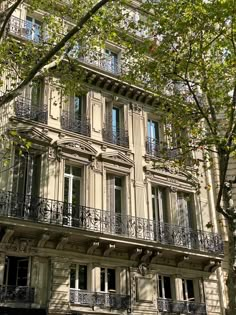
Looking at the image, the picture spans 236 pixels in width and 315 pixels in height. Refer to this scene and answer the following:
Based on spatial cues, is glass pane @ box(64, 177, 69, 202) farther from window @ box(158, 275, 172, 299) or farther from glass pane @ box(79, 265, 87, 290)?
window @ box(158, 275, 172, 299)

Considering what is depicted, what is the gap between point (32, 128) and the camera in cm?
1431

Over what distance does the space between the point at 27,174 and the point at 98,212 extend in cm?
268

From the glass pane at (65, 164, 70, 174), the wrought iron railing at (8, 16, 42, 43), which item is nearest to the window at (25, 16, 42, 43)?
the wrought iron railing at (8, 16, 42, 43)

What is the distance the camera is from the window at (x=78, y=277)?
13.4 m

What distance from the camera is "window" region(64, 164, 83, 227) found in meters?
13.9

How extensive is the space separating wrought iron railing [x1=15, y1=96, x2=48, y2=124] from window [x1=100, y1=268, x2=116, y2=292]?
5.42 metres

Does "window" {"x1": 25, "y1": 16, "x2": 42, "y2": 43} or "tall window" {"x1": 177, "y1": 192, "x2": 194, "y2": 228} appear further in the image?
"tall window" {"x1": 177, "y1": 192, "x2": 194, "y2": 228}

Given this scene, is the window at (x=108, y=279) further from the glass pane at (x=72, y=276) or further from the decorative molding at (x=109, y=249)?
the glass pane at (x=72, y=276)

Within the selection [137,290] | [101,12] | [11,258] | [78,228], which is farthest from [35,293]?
[101,12]

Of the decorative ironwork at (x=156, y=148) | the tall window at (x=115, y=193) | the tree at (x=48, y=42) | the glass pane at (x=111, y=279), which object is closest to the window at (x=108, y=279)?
the glass pane at (x=111, y=279)

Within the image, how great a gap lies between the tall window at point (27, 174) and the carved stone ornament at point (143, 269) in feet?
14.0

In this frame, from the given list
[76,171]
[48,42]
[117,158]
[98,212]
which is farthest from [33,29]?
[98,212]

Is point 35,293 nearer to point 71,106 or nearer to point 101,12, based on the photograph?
point 71,106

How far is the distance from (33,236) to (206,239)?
23.4ft
